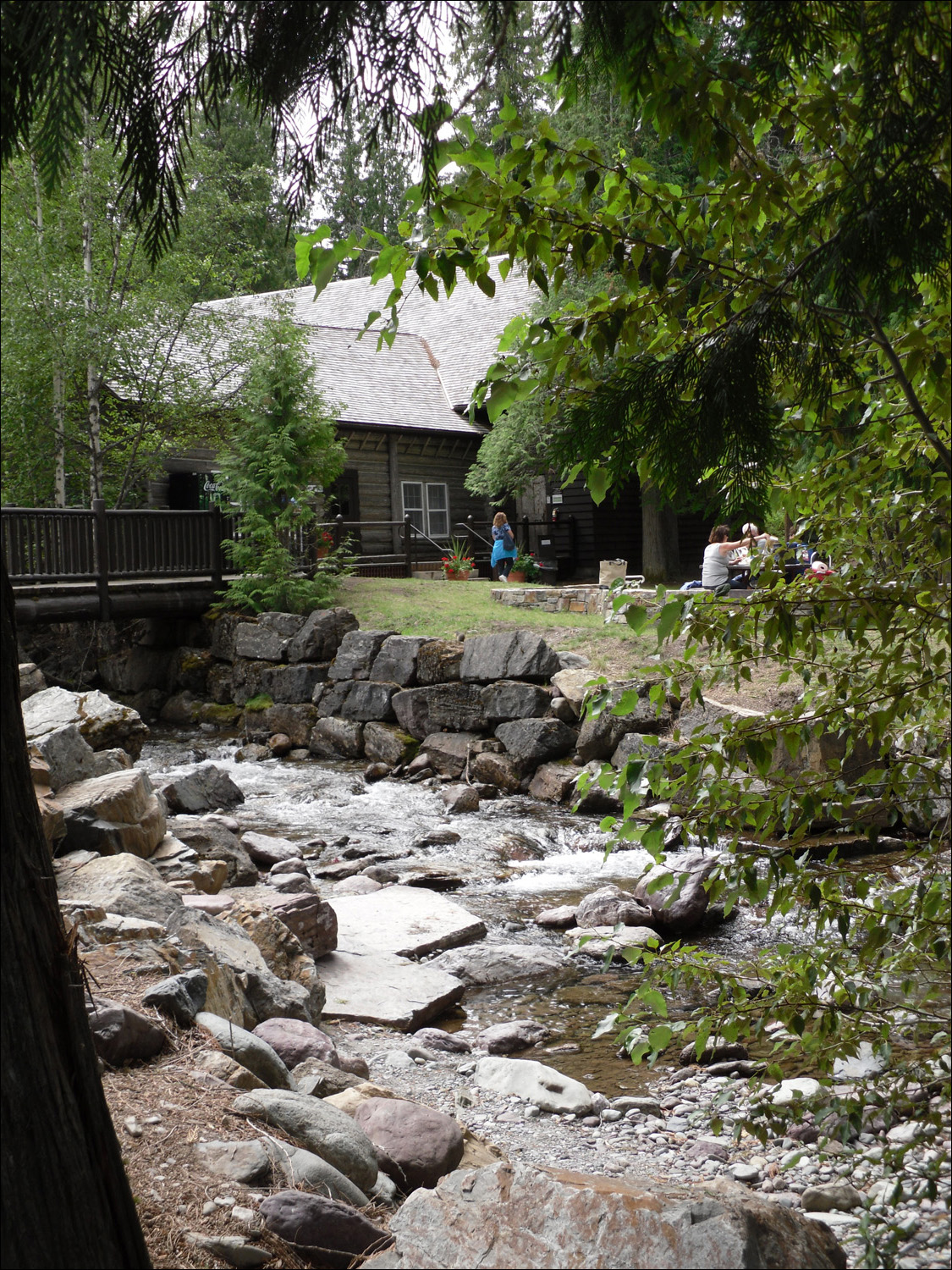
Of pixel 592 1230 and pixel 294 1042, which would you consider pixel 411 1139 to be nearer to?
pixel 294 1042

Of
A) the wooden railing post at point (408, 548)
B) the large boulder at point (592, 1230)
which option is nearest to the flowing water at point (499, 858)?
the large boulder at point (592, 1230)

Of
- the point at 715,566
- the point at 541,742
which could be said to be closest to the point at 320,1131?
the point at 541,742

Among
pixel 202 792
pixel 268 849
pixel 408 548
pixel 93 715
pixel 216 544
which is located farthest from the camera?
pixel 408 548

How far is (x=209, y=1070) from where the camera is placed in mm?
3697

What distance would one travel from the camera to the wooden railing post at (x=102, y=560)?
15.6 metres

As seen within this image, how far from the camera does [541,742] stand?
1232cm

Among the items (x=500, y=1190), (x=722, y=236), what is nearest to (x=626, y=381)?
(x=722, y=236)

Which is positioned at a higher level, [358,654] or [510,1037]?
[358,654]

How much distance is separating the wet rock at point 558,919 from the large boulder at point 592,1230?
5035 mm

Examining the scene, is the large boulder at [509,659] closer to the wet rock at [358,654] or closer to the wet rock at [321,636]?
the wet rock at [358,654]

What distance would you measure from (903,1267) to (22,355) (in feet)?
58.4

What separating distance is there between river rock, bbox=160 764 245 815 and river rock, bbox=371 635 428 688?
308cm

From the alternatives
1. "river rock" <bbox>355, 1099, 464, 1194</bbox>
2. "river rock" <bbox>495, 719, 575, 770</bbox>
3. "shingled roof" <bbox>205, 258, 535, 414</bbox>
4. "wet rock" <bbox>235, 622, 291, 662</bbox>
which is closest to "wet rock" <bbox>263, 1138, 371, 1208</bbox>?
"river rock" <bbox>355, 1099, 464, 1194</bbox>

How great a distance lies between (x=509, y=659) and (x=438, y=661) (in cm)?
117
